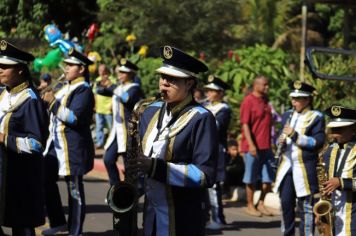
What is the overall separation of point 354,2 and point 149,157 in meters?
8.95

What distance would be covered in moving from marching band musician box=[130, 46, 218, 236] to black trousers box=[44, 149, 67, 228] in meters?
4.04

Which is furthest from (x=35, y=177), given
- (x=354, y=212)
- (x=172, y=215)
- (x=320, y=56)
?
(x=320, y=56)

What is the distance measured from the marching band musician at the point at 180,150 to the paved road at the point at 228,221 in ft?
13.9

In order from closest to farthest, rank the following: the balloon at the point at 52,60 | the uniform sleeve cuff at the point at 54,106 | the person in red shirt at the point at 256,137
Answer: the uniform sleeve cuff at the point at 54,106 < the person in red shirt at the point at 256,137 < the balloon at the point at 52,60

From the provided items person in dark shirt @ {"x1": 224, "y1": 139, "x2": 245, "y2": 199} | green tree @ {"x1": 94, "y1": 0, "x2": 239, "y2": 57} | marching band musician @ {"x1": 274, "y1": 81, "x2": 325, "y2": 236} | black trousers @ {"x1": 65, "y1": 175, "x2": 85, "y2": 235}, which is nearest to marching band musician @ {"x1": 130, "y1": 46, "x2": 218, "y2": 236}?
black trousers @ {"x1": 65, "y1": 175, "x2": 85, "y2": 235}

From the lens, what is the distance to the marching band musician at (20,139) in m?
7.02

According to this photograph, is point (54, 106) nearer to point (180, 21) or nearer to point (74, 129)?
point (74, 129)

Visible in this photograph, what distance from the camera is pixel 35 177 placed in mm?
7184

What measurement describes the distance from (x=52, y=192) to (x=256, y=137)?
3.24 m

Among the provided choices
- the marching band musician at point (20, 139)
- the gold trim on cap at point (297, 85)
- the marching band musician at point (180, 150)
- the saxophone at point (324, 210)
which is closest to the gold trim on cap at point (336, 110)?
the saxophone at point (324, 210)

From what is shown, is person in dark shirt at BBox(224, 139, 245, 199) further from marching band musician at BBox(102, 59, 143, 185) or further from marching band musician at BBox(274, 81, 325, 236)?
marching band musician at BBox(274, 81, 325, 236)

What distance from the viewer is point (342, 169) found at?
726 centimetres

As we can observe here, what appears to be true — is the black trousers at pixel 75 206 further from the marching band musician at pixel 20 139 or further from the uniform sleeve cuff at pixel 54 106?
the marching band musician at pixel 20 139

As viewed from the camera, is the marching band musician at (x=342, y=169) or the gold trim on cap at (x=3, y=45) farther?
the marching band musician at (x=342, y=169)
